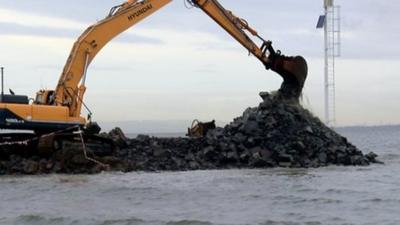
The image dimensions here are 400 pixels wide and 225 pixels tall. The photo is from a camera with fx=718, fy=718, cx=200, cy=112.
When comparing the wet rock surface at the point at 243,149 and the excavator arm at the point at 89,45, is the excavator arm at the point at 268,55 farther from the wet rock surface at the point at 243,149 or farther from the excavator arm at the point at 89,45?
the excavator arm at the point at 89,45

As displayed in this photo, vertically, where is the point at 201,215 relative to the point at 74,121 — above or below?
below

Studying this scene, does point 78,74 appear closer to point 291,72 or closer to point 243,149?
point 243,149

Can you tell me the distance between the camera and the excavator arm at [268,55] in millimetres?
25844

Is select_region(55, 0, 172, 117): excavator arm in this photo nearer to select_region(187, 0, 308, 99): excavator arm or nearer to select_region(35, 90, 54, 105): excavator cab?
select_region(35, 90, 54, 105): excavator cab

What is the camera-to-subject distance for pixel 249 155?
929 inches

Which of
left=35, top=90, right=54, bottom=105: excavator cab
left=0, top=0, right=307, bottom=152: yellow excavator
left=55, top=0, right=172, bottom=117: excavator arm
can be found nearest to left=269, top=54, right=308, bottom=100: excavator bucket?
left=0, top=0, right=307, bottom=152: yellow excavator

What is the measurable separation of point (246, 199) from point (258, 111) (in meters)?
10.00

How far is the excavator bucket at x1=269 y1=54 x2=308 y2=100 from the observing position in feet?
86.0

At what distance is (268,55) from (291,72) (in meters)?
1.07

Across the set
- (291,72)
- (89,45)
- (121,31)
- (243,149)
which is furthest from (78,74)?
(291,72)

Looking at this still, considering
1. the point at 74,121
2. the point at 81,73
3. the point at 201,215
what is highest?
the point at 81,73

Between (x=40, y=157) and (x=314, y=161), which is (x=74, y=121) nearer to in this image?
(x=40, y=157)

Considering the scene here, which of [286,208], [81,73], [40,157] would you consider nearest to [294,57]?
[81,73]

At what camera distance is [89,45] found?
22.5m
